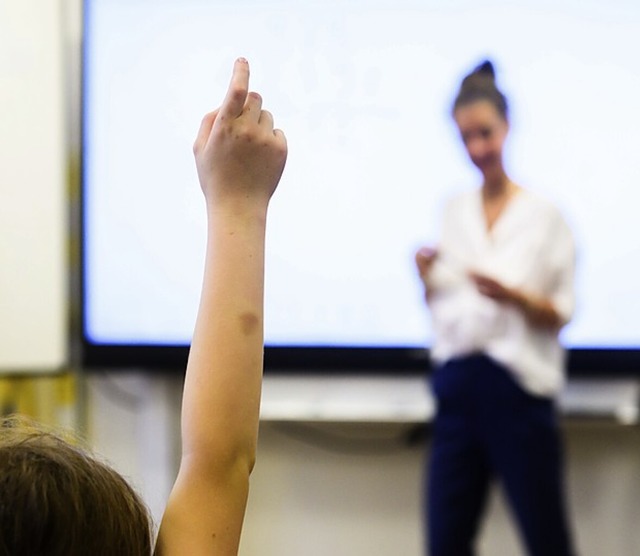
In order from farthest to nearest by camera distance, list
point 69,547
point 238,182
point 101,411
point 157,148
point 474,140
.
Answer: point 101,411
point 157,148
point 474,140
point 238,182
point 69,547

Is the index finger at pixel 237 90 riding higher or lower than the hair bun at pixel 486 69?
lower

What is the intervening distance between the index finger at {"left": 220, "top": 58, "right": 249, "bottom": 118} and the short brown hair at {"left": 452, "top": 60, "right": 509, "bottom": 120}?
129 centimetres

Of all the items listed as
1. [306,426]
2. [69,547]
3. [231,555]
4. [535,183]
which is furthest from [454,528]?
[69,547]

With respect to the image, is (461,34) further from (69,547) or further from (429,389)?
(69,547)

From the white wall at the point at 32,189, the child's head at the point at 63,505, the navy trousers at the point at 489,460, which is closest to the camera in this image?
the child's head at the point at 63,505

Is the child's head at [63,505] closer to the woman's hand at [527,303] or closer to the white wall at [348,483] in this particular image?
the woman's hand at [527,303]

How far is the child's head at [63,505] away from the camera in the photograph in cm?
52

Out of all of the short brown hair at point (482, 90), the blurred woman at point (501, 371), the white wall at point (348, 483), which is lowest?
the white wall at point (348, 483)

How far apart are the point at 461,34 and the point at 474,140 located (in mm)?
241

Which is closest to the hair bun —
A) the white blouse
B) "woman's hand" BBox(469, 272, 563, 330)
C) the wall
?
the white blouse

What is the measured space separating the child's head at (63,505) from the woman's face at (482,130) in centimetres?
136

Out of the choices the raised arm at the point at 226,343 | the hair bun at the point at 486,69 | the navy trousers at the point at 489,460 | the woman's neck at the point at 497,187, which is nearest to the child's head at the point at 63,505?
the raised arm at the point at 226,343

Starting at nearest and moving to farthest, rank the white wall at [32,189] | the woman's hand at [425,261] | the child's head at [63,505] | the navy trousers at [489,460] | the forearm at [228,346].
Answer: the child's head at [63,505] < the forearm at [228,346] < the navy trousers at [489,460] < the woman's hand at [425,261] < the white wall at [32,189]

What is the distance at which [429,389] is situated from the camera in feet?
6.53
